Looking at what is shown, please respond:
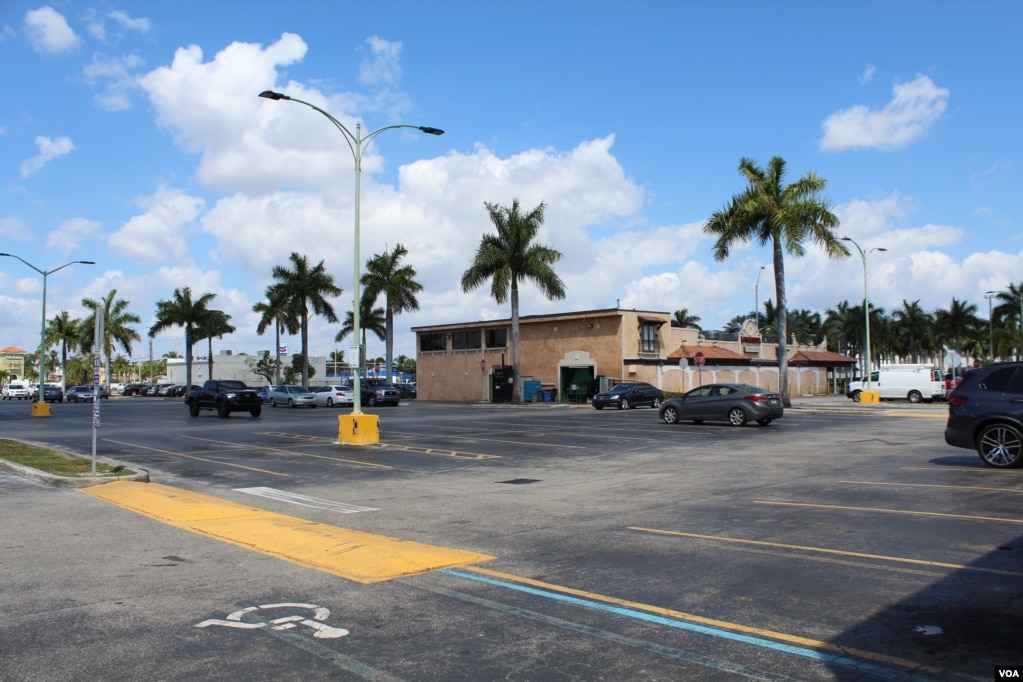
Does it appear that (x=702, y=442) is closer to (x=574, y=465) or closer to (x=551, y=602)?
(x=574, y=465)

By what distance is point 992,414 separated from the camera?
1347 cm

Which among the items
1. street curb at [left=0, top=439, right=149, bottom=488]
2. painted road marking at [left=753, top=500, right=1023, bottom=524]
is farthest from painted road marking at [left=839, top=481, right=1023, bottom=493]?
street curb at [left=0, top=439, right=149, bottom=488]

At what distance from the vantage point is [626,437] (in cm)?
2261

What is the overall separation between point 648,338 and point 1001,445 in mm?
41711

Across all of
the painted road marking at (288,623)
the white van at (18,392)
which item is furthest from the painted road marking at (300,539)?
the white van at (18,392)

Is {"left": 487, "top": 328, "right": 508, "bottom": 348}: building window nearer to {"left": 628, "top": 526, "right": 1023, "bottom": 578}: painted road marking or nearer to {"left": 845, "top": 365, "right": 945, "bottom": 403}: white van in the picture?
{"left": 845, "top": 365, "right": 945, "bottom": 403}: white van

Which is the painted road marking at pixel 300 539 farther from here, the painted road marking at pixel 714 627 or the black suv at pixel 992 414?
the black suv at pixel 992 414

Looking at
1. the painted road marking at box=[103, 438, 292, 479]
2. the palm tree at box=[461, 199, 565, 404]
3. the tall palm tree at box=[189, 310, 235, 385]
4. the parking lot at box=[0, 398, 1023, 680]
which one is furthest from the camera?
the tall palm tree at box=[189, 310, 235, 385]

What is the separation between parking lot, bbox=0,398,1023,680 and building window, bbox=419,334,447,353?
2017 inches

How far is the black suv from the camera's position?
13289 mm

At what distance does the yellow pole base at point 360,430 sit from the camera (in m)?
21.1

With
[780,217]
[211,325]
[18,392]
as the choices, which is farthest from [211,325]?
[780,217]

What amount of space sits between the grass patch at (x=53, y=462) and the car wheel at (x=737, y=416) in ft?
60.2

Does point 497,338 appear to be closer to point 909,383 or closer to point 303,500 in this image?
point 909,383
